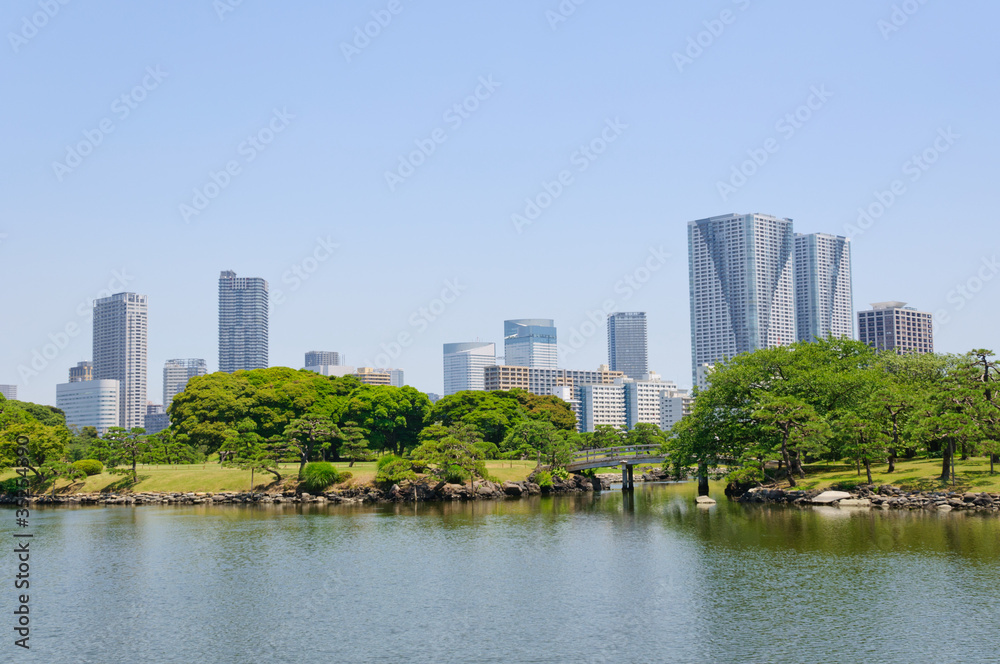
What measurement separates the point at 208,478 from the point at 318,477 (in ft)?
35.6

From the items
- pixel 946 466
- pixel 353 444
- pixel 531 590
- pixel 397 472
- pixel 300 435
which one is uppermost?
pixel 300 435

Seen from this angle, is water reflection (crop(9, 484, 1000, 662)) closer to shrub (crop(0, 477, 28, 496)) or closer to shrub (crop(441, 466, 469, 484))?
shrub (crop(441, 466, 469, 484))

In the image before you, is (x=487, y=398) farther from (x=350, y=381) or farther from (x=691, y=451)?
(x=691, y=451)

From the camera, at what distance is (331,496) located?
61312 millimetres

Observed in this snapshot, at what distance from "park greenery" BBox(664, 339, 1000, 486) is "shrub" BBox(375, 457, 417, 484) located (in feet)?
61.7

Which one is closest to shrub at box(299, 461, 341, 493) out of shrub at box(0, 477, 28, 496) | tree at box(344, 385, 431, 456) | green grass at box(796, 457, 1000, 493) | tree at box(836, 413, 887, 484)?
tree at box(344, 385, 431, 456)

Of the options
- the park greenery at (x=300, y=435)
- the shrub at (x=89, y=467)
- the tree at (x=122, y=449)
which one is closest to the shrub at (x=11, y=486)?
the park greenery at (x=300, y=435)

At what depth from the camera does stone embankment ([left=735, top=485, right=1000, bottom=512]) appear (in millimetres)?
42031

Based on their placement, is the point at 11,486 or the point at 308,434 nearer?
the point at 11,486

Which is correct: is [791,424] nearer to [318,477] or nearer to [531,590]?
[531,590]

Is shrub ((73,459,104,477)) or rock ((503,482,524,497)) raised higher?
shrub ((73,459,104,477))

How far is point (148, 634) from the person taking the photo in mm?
22562

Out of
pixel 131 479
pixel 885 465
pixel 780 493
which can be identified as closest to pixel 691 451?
pixel 780 493

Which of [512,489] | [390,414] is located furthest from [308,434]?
[512,489]
